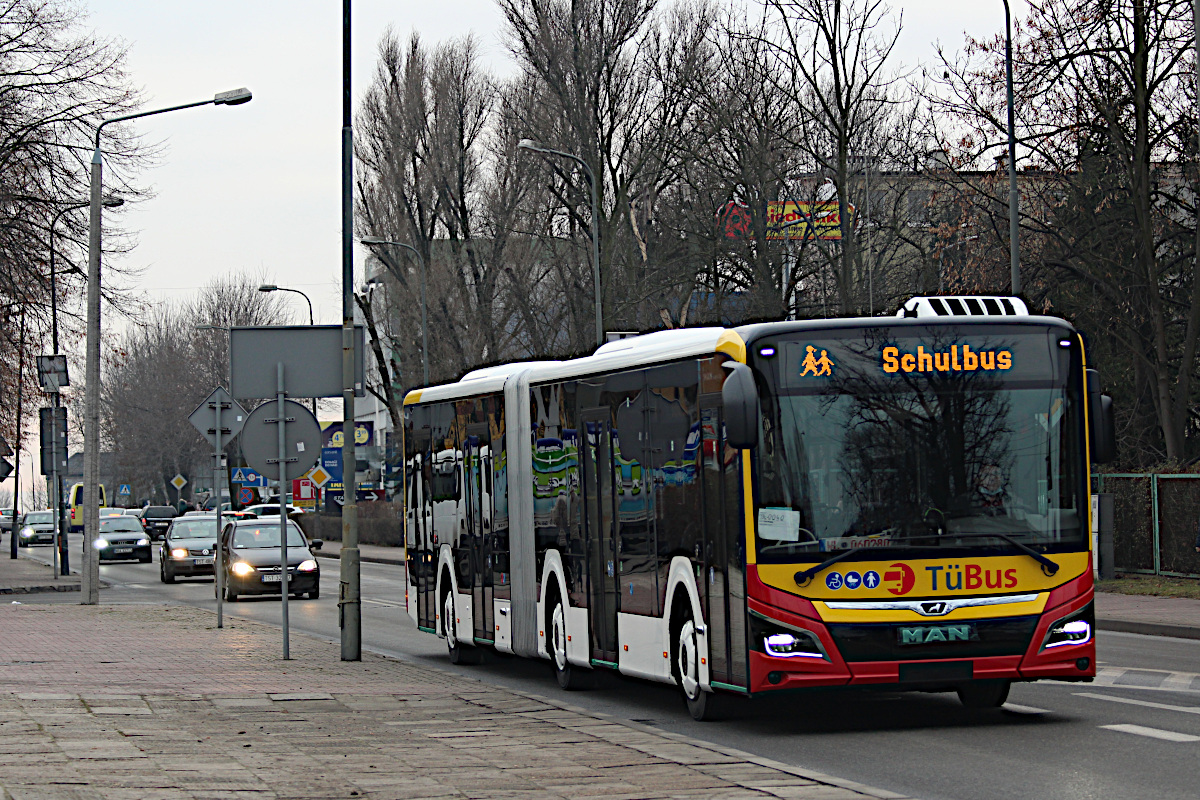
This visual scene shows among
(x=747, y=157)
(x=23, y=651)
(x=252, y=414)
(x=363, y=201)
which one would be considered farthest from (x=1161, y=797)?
(x=363, y=201)

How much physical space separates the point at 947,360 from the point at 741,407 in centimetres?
171

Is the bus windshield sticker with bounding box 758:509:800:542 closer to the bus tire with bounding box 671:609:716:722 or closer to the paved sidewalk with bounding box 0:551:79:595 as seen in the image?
the bus tire with bounding box 671:609:716:722

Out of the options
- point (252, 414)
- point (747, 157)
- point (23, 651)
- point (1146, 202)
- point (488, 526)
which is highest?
point (747, 157)

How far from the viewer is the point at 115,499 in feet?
401

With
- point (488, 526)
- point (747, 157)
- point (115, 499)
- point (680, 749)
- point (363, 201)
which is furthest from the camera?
point (115, 499)

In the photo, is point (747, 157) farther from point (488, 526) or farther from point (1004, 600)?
point (1004, 600)

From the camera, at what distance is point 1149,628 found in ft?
66.6

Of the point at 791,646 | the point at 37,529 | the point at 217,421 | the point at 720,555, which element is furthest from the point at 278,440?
the point at 37,529

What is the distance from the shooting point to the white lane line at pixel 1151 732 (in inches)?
425

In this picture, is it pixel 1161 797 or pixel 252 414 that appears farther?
pixel 252 414

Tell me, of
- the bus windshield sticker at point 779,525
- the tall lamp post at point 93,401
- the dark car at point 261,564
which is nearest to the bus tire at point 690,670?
the bus windshield sticker at point 779,525

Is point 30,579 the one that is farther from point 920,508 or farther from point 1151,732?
point 1151,732

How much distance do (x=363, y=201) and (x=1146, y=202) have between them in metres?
33.0

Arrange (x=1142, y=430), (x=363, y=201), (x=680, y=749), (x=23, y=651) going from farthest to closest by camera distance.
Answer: (x=363, y=201), (x=1142, y=430), (x=23, y=651), (x=680, y=749)
